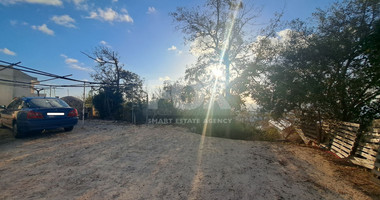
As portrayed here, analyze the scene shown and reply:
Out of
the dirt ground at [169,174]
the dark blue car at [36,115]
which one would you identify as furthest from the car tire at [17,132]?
the dirt ground at [169,174]

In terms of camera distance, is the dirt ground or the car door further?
the car door

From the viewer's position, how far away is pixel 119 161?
3.54 m

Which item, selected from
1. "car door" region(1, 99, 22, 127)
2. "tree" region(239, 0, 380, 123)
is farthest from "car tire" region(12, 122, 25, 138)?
"tree" region(239, 0, 380, 123)

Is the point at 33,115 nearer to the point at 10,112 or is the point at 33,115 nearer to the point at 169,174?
the point at 10,112

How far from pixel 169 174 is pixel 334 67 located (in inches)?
236

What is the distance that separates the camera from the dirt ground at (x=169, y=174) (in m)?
2.35

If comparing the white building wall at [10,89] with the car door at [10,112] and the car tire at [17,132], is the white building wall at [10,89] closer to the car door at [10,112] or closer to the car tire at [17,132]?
the car door at [10,112]

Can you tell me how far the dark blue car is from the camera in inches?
204

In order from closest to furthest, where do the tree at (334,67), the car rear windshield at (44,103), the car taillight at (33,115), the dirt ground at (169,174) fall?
the dirt ground at (169,174) → the tree at (334,67) → the car taillight at (33,115) → the car rear windshield at (44,103)

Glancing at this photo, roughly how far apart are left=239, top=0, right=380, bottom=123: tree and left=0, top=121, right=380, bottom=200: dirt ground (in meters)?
1.84

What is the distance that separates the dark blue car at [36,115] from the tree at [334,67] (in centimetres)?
810

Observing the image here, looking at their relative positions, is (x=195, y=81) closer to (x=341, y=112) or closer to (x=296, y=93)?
(x=296, y=93)

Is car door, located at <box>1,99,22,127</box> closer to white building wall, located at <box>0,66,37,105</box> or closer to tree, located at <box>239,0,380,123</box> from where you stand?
tree, located at <box>239,0,380,123</box>

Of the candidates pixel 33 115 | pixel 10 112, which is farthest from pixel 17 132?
pixel 10 112
